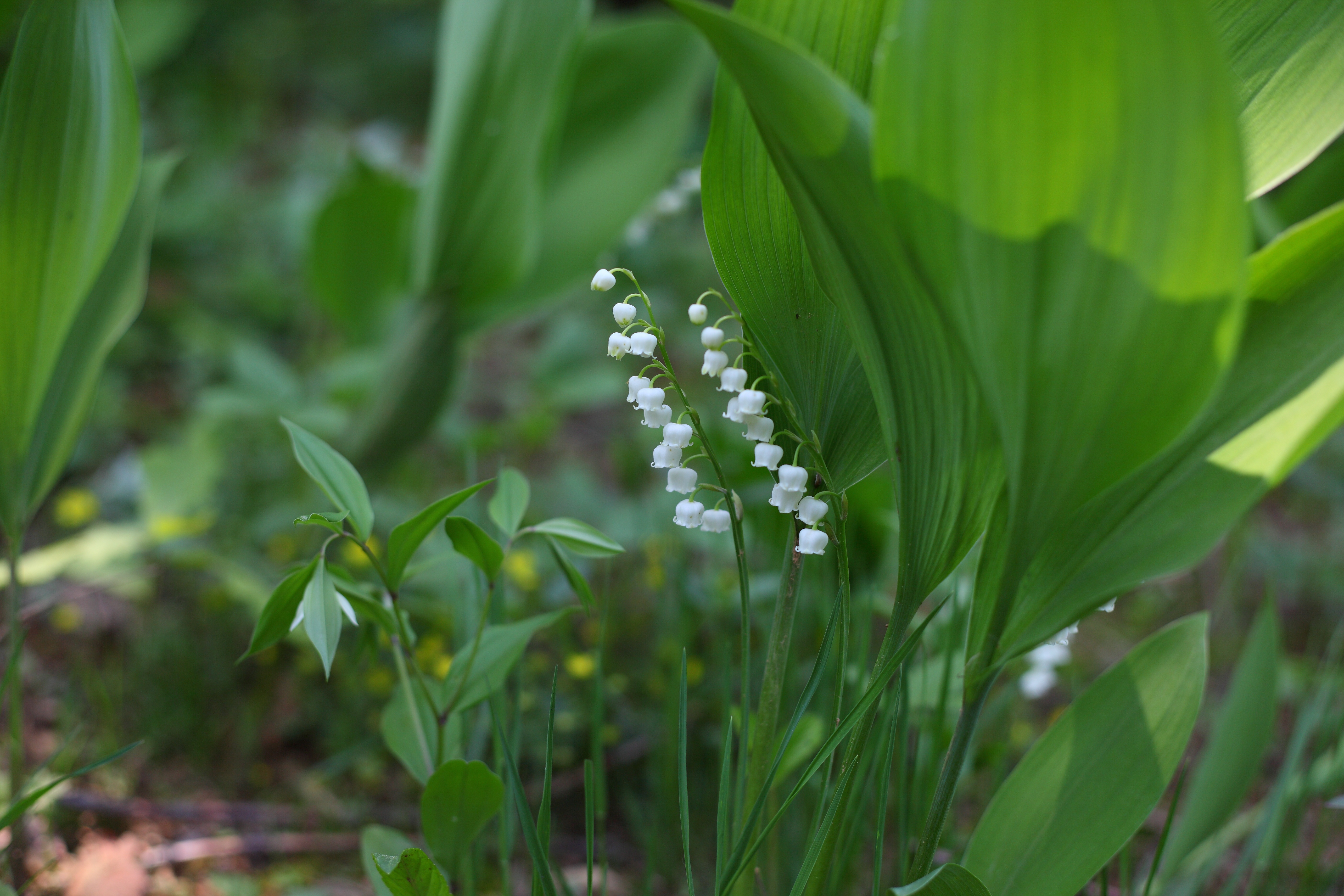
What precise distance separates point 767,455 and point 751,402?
0.04 metres

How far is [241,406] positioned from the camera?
1438mm

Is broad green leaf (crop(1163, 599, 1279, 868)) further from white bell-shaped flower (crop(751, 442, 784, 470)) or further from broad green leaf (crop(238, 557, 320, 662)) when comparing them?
broad green leaf (crop(238, 557, 320, 662))

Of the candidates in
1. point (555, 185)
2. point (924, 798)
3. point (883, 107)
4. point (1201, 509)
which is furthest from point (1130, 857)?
point (555, 185)

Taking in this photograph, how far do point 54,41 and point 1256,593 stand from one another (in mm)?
2192

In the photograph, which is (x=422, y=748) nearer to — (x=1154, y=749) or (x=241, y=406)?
(x=1154, y=749)

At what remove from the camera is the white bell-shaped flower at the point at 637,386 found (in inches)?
20.1

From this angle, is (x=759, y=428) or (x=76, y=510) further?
(x=76, y=510)

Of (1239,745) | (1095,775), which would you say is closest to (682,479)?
(1095,775)

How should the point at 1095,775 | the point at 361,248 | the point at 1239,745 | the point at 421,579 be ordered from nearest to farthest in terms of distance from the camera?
the point at 1095,775
the point at 1239,745
the point at 421,579
the point at 361,248

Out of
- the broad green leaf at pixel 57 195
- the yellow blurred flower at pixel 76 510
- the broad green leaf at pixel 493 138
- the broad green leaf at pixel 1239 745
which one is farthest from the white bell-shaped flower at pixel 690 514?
the yellow blurred flower at pixel 76 510

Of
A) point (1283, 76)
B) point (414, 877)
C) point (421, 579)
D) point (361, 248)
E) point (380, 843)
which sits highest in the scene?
point (1283, 76)

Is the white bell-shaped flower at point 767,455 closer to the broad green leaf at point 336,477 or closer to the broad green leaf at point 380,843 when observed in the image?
the broad green leaf at point 336,477

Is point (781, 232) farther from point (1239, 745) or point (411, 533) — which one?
point (1239, 745)

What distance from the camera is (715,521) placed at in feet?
1.77
